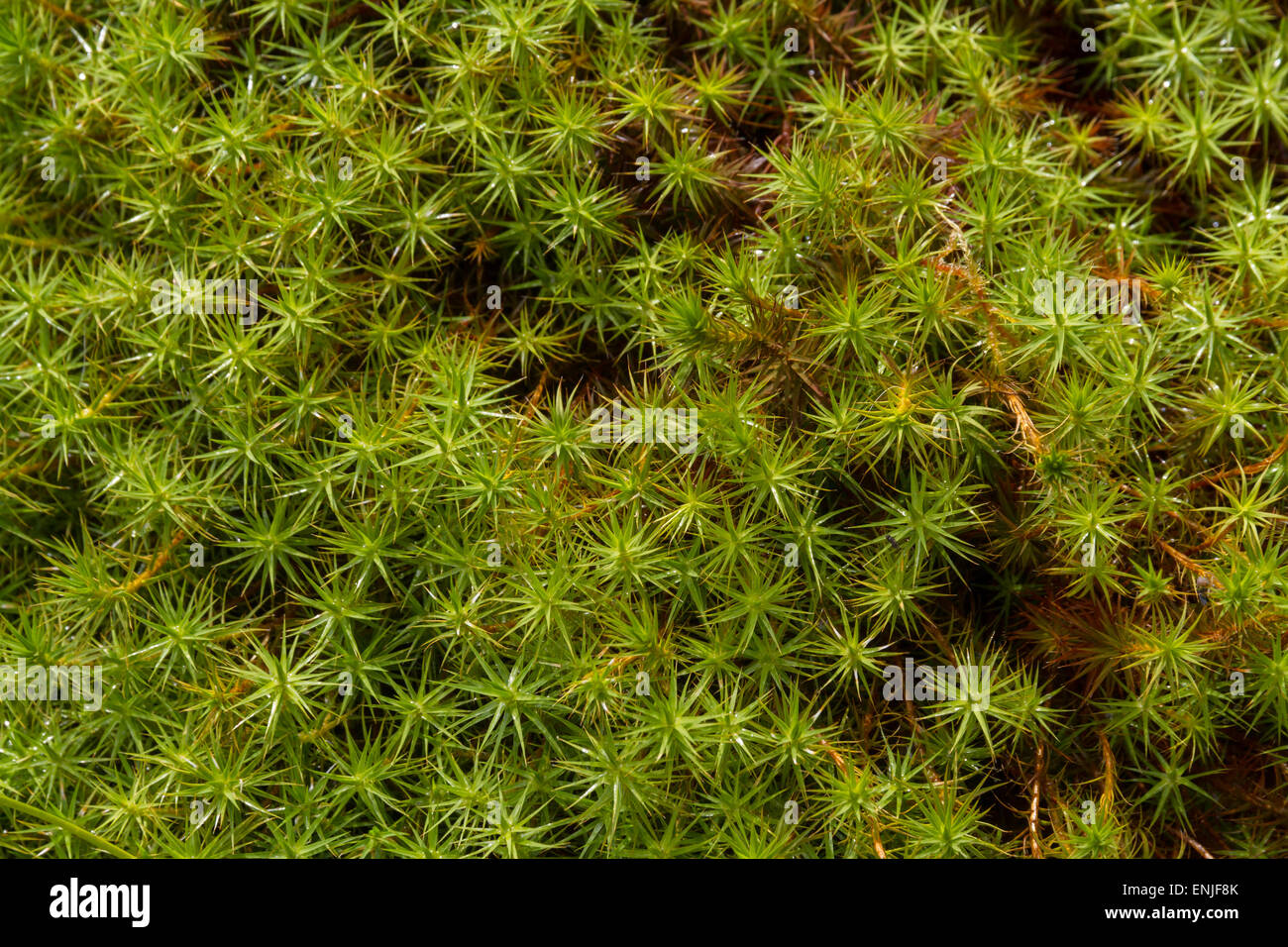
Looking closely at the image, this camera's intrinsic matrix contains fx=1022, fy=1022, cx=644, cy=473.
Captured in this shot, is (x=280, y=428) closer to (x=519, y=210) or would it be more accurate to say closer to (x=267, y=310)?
(x=267, y=310)

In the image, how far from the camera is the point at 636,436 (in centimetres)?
176

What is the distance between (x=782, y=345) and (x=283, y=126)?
1.04 metres

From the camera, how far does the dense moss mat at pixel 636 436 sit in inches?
67.1

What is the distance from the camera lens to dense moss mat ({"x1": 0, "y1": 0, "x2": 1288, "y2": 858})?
1.71 m

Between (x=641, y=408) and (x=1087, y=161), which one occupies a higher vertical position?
(x=1087, y=161)

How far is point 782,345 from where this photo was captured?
176cm

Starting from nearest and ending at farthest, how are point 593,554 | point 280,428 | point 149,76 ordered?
1. point 593,554
2. point 280,428
3. point 149,76

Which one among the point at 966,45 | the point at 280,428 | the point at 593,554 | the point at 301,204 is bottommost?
the point at 593,554

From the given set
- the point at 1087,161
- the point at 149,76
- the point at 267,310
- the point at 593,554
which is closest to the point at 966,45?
the point at 1087,161

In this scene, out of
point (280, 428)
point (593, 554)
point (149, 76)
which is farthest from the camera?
point (149, 76)

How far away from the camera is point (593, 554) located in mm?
1728

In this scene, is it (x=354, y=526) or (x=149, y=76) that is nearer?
(x=354, y=526)

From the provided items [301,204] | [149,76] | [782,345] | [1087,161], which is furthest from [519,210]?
[1087,161]

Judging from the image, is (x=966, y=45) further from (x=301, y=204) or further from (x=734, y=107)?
(x=301, y=204)
